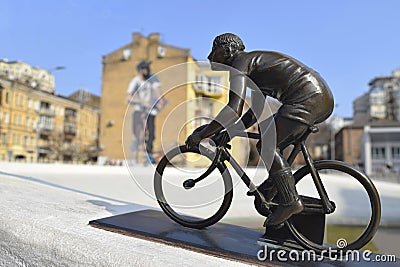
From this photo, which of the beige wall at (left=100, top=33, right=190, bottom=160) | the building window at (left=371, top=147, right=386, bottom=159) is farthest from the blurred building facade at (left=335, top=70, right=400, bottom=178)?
the beige wall at (left=100, top=33, right=190, bottom=160)

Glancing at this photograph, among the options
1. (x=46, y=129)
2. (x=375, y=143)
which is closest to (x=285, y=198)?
(x=375, y=143)

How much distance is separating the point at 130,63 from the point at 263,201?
36799 millimetres

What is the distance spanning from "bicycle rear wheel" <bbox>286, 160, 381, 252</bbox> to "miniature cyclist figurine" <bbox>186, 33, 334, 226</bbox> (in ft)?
0.69

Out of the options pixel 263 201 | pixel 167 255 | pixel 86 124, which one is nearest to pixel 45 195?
pixel 167 255

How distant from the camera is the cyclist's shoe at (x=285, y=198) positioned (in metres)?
2.71

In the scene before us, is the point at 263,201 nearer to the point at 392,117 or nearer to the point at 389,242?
the point at 389,242

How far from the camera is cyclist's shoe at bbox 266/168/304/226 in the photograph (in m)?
2.71

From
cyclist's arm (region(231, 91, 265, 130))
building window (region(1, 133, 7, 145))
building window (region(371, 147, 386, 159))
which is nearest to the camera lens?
cyclist's arm (region(231, 91, 265, 130))

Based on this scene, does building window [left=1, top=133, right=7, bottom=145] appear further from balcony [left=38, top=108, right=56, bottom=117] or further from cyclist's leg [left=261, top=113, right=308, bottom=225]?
cyclist's leg [left=261, top=113, right=308, bottom=225]

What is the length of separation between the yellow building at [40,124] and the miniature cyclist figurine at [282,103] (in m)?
36.5

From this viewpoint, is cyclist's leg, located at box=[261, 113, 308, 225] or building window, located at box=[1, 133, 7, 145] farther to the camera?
building window, located at box=[1, 133, 7, 145]

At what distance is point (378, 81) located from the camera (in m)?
85.6

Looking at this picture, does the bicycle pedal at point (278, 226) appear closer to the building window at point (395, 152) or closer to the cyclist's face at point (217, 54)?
the cyclist's face at point (217, 54)

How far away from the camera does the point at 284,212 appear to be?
273 cm
